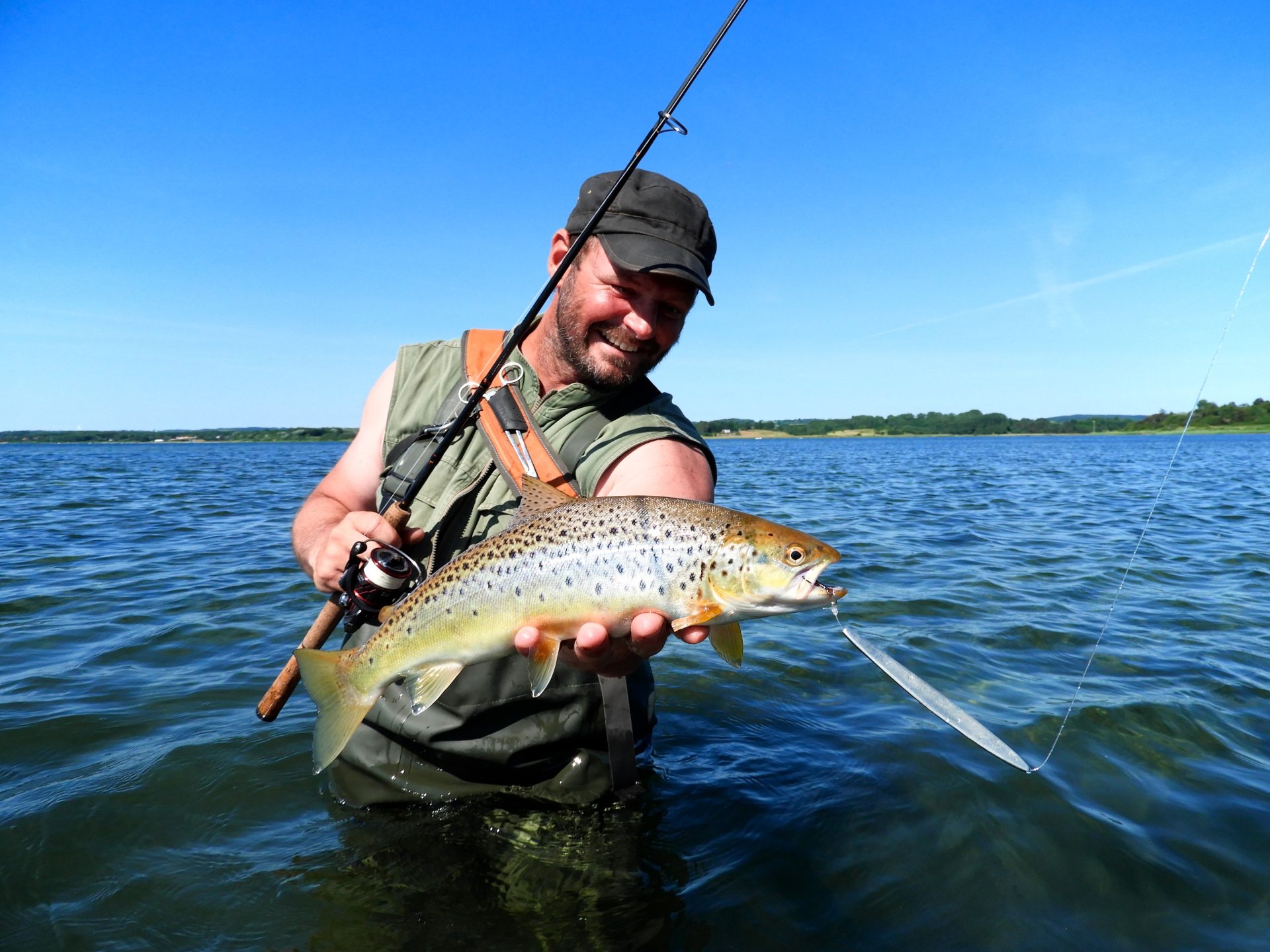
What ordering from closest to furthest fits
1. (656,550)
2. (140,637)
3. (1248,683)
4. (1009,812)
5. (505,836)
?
1. (656,550)
2. (505,836)
3. (1009,812)
4. (1248,683)
5. (140,637)

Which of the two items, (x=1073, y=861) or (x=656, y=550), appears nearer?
(x=656, y=550)

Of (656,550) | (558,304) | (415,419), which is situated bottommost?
(656,550)

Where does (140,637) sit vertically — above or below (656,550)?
below

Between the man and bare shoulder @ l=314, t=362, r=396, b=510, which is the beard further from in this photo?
bare shoulder @ l=314, t=362, r=396, b=510

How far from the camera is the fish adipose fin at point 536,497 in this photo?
10.8 feet

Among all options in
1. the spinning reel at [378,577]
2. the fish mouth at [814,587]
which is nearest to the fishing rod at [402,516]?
the spinning reel at [378,577]

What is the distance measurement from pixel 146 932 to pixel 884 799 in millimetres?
Result: 4006

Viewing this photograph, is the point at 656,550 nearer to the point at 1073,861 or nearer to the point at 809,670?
the point at 1073,861

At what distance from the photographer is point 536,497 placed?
10.9 feet

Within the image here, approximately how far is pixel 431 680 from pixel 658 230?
2.42 metres

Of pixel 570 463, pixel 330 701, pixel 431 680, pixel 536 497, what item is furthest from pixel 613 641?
pixel 330 701

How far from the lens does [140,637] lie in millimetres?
7859

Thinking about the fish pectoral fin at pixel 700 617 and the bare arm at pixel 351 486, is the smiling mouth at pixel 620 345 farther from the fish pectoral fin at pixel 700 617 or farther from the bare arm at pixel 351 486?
the fish pectoral fin at pixel 700 617

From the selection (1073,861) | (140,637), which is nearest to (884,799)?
(1073,861)
